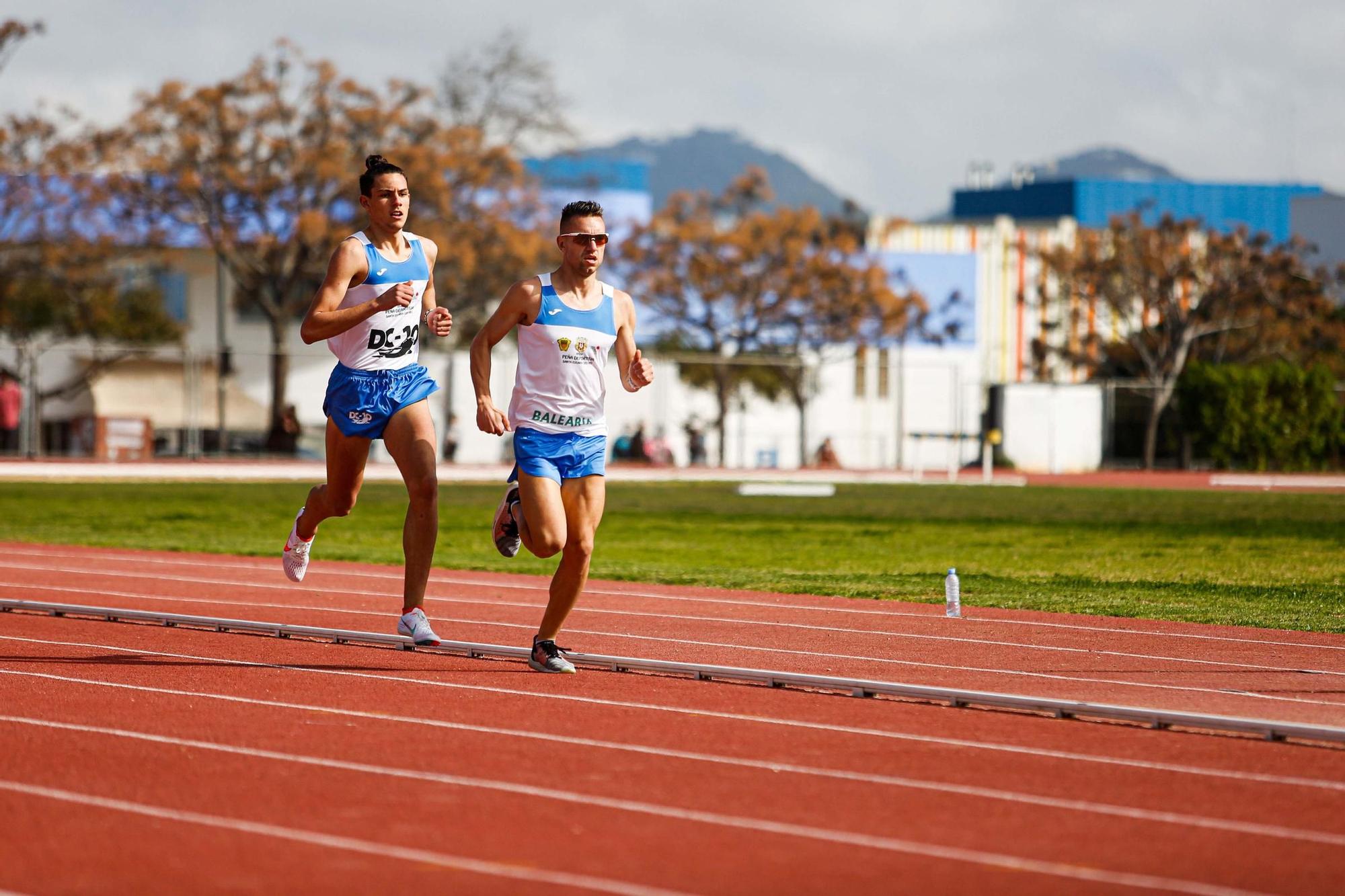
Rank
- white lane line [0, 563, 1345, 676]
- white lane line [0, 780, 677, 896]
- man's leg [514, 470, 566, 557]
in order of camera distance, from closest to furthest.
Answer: white lane line [0, 780, 677, 896], man's leg [514, 470, 566, 557], white lane line [0, 563, 1345, 676]

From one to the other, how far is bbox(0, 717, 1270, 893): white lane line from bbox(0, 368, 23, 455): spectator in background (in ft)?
101

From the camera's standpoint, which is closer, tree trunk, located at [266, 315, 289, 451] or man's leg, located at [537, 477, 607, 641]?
man's leg, located at [537, 477, 607, 641]

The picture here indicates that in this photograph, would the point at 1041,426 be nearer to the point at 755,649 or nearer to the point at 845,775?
the point at 755,649

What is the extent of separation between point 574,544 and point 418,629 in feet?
3.60

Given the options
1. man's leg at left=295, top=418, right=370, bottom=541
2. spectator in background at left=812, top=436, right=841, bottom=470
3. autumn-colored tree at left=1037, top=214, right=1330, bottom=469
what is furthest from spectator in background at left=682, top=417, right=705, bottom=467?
man's leg at left=295, top=418, right=370, bottom=541

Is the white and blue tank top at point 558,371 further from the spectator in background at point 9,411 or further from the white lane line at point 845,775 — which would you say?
the spectator in background at point 9,411

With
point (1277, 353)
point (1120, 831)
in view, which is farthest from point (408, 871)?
point (1277, 353)

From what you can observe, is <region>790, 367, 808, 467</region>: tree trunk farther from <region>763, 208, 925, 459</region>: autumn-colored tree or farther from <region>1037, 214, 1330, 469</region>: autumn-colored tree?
<region>1037, 214, 1330, 469</region>: autumn-colored tree

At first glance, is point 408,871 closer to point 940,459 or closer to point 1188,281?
point 940,459

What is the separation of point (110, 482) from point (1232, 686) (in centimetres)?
2720

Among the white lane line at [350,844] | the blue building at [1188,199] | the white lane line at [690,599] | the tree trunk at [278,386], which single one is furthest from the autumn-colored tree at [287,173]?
the blue building at [1188,199]

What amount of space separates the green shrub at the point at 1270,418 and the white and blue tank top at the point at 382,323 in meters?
39.2

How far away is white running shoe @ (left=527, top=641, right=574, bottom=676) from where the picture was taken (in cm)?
811

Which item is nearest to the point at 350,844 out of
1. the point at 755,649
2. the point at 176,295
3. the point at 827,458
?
the point at 755,649
